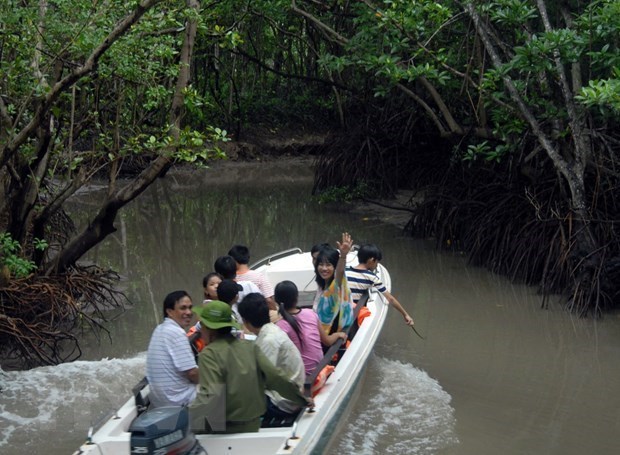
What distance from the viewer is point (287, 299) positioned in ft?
20.3

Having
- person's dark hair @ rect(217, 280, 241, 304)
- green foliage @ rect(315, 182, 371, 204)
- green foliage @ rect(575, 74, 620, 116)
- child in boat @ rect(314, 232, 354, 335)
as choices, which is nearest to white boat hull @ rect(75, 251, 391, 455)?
child in boat @ rect(314, 232, 354, 335)

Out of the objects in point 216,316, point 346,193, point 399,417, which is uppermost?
point 216,316

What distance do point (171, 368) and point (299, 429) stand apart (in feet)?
2.78

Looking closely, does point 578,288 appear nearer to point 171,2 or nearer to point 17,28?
point 171,2

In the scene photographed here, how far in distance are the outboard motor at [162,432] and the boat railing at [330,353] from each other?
4.41 feet

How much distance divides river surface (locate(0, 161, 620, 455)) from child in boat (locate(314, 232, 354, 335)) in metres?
0.62

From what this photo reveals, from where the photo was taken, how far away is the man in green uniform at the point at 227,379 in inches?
208

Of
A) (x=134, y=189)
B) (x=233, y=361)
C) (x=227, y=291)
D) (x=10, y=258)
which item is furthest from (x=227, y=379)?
(x=134, y=189)

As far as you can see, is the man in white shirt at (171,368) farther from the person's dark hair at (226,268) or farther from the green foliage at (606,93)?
the green foliage at (606,93)

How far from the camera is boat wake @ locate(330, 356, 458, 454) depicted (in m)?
6.84

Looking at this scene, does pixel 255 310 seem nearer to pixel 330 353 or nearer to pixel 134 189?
pixel 330 353

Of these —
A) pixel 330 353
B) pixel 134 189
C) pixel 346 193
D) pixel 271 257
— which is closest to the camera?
pixel 330 353

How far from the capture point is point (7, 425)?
23.1 feet

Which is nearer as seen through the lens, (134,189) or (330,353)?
(330,353)
